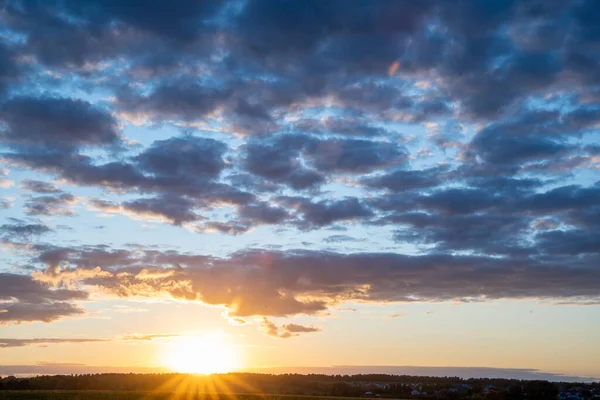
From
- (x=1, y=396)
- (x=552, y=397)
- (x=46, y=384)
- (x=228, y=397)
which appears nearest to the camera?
(x=1, y=396)

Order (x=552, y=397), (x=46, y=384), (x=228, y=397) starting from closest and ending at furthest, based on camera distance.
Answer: (x=228, y=397)
(x=46, y=384)
(x=552, y=397)

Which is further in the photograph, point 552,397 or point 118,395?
point 552,397

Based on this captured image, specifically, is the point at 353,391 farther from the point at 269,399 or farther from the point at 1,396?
the point at 1,396

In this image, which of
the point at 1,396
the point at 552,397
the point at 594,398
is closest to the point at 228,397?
the point at 1,396

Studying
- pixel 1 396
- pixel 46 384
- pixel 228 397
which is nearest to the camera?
pixel 1 396

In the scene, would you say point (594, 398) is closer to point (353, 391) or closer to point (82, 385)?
point (353, 391)

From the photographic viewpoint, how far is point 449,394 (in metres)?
189

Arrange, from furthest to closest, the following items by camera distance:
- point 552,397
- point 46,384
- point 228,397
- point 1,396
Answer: point 552,397
point 46,384
point 228,397
point 1,396

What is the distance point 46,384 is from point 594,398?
492ft

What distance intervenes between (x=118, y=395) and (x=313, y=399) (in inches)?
1207

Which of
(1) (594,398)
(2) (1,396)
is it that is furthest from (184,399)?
(1) (594,398)

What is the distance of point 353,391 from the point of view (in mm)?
188125

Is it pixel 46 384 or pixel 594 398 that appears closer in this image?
pixel 46 384

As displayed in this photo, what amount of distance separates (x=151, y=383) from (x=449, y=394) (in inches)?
3343
